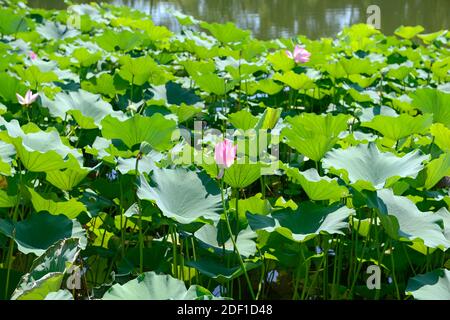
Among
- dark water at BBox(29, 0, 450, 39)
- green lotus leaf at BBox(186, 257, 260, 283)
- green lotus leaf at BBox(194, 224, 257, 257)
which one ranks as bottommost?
dark water at BBox(29, 0, 450, 39)

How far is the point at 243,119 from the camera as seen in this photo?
5.29 feet

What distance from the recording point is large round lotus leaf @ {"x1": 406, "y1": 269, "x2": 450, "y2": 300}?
96cm

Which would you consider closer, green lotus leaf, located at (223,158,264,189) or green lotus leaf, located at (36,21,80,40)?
green lotus leaf, located at (223,158,264,189)

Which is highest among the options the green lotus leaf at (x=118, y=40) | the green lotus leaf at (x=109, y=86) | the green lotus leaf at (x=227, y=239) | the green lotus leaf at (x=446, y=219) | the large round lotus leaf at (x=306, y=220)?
the green lotus leaf at (x=118, y=40)

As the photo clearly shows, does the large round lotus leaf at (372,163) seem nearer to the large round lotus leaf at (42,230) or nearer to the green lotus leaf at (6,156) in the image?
the large round lotus leaf at (42,230)

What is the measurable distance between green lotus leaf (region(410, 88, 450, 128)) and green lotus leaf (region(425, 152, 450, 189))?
37 centimetres

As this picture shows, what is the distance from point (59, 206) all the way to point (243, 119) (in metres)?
0.60

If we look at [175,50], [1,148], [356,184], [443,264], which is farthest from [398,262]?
[175,50]

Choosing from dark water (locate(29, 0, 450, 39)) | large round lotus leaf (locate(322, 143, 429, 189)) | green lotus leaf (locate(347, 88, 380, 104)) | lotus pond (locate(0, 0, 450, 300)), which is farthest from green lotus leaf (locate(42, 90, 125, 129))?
dark water (locate(29, 0, 450, 39))

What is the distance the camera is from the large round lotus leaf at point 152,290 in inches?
34.7

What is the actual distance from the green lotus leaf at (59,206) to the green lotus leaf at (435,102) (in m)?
0.91

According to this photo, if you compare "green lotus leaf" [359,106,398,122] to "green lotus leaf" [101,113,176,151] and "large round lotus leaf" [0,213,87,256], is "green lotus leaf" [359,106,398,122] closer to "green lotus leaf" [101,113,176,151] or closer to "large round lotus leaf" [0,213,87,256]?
"green lotus leaf" [101,113,176,151]

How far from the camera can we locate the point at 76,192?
1377 millimetres

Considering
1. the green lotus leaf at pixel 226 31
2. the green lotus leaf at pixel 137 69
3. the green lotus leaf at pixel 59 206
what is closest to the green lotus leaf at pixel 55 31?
the green lotus leaf at pixel 226 31
